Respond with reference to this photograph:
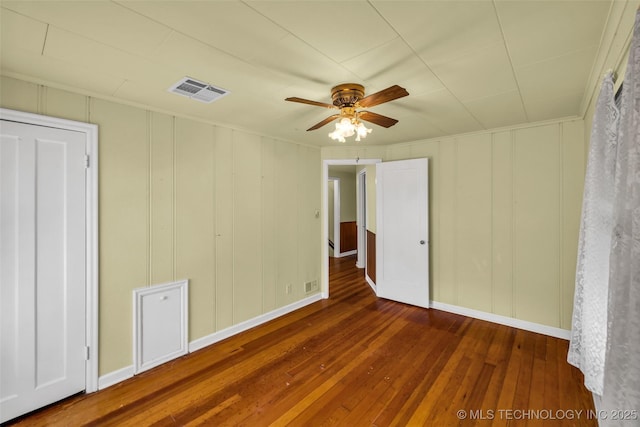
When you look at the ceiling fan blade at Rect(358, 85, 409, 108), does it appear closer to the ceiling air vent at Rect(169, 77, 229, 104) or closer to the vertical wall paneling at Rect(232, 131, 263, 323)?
the ceiling air vent at Rect(169, 77, 229, 104)

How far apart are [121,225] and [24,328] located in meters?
0.90

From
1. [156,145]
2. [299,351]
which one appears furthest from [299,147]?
[299,351]

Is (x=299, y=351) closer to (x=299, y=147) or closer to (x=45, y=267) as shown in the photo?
(x=45, y=267)

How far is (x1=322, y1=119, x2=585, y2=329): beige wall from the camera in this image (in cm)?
294

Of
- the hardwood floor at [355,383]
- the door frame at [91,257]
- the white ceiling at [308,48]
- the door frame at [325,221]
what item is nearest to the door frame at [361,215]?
the door frame at [325,221]

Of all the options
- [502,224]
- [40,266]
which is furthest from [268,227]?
[502,224]

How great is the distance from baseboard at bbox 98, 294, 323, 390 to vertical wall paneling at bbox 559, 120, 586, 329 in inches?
116

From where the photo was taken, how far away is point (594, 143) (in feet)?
5.32

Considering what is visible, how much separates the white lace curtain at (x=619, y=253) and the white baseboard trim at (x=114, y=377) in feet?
10.1

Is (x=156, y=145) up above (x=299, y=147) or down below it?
below

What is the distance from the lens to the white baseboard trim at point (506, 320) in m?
2.96

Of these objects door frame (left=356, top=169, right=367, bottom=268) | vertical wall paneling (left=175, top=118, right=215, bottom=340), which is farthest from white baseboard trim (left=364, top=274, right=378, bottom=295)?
vertical wall paneling (left=175, top=118, right=215, bottom=340)

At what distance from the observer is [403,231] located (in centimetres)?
395

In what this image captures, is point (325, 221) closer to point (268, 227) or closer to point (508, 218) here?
point (268, 227)
